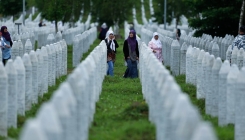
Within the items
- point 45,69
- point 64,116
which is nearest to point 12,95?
point 64,116

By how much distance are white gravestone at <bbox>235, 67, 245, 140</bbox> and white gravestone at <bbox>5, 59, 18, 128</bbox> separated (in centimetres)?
373

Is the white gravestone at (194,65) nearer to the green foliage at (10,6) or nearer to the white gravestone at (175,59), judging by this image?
the white gravestone at (175,59)

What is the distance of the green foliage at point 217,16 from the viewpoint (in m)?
36.4

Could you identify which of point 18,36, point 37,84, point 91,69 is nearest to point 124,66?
point 18,36

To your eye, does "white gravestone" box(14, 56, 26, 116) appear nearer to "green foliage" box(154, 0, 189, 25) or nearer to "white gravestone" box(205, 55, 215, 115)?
"white gravestone" box(205, 55, 215, 115)

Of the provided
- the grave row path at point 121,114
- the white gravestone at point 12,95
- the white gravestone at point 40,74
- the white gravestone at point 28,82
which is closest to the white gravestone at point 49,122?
the grave row path at point 121,114

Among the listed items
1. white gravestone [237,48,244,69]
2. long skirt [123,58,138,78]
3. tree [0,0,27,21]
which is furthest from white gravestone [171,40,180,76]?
tree [0,0,27,21]

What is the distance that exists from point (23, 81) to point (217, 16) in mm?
22232

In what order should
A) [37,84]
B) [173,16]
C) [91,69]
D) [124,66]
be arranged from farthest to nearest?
[173,16], [124,66], [37,84], [91,69]

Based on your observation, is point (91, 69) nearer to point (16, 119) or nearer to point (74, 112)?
point (16, 119)

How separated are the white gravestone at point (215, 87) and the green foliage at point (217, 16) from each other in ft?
67.3

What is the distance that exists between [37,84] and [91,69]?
293 cm

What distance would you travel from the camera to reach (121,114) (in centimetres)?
1556

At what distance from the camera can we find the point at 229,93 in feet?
45.7
